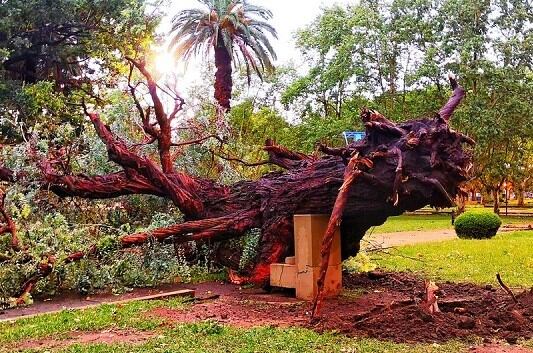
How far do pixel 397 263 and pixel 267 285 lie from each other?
4518 mm

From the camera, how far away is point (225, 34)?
2355 centimetres

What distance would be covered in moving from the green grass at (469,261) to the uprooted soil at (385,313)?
1298 mm

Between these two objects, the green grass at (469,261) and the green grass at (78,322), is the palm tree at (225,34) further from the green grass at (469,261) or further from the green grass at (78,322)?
the green grass at (78,322)

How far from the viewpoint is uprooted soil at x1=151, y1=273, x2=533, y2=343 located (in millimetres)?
5938

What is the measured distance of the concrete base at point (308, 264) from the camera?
8383mm

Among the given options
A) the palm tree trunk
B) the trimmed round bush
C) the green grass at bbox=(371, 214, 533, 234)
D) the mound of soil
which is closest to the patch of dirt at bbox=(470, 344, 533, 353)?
the mound of soil

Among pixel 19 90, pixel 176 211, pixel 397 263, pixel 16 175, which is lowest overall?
pixel 397 263

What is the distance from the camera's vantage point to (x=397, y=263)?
506 inches

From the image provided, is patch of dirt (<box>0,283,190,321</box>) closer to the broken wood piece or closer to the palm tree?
the broken wood piece

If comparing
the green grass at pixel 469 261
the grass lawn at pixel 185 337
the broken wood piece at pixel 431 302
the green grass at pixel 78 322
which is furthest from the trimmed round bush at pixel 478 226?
the grass lawn at pixel 185 337

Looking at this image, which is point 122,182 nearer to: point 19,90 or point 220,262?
point 220,262

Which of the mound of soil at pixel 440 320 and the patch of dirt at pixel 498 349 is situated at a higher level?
the mound of soil at pixel 440 320

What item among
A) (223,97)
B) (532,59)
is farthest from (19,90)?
(532,59)

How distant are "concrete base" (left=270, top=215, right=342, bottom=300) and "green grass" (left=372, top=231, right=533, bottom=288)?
2186mm
